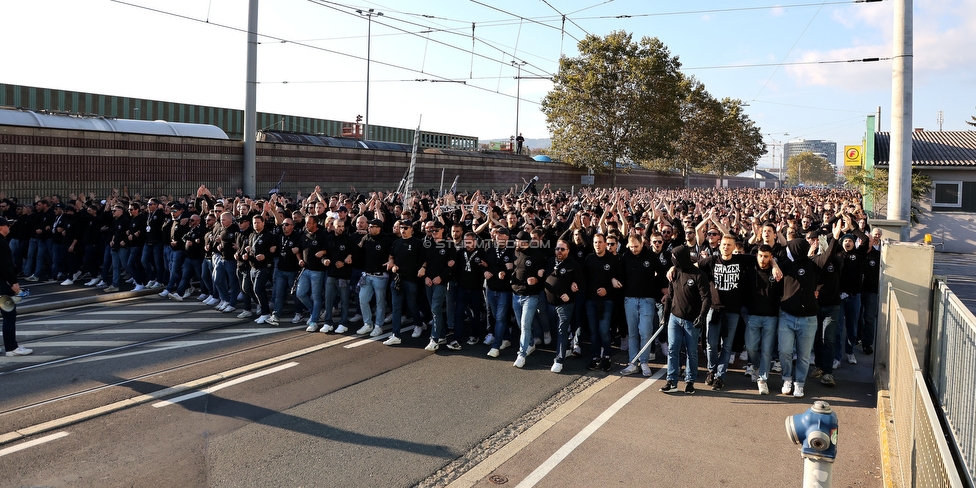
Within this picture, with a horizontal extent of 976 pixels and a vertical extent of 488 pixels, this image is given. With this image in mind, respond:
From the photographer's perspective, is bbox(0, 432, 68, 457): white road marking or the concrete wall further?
the concrete wall

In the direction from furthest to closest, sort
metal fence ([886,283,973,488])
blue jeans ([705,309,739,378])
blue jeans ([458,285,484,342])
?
blue jeans ([458,285,484,342])
blue jeans ([705,309,739,378])
metal fence ([886,283,973,488])

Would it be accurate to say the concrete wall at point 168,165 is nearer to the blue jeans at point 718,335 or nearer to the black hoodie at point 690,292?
the black hoodie at point 690,292

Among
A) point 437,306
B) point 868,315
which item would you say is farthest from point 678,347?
point 868,315

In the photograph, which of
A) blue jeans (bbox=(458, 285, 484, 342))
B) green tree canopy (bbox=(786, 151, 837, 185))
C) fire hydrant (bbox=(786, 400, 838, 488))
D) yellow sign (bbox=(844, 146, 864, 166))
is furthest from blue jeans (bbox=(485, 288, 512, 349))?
green tree canopy (bbox=(786, 151, 837, 185))

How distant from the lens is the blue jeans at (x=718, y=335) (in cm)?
782

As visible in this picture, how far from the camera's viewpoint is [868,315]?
9.53m

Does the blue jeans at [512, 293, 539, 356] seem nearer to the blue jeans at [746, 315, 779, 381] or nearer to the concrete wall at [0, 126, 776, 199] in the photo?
the blue jeans at [746, 315, 779, 381]

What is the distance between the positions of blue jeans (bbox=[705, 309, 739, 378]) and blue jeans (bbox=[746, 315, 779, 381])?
18 centimetres

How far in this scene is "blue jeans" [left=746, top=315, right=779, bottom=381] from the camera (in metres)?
7.71

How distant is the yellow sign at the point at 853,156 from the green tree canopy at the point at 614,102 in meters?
9.74

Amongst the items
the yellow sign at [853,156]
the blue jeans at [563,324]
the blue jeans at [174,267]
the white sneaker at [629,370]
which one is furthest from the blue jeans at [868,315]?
the yellow sign at [853,156]

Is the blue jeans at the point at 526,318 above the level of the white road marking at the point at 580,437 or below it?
above

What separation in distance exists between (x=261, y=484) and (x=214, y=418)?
1.68m

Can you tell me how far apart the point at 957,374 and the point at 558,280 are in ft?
14.9
